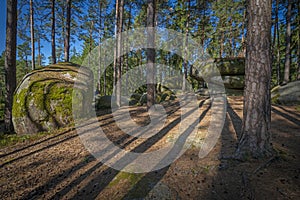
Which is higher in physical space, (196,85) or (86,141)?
(196,85)

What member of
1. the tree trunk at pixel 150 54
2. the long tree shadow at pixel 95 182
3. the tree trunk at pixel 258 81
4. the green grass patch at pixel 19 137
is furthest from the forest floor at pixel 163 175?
the tree trunk at pixel 150 54

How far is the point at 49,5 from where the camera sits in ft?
39.2

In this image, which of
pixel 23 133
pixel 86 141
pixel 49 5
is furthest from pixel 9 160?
pixel 49 5

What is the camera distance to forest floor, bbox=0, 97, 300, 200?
238cm

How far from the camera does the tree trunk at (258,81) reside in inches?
112

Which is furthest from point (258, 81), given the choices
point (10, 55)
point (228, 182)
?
point (10, 55)

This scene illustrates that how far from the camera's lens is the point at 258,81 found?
288cm

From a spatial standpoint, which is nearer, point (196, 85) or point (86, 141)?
point (86, 141)

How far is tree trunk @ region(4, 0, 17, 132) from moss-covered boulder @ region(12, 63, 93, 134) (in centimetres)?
30

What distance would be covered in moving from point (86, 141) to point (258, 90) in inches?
186

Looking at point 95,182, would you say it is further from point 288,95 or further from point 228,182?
point 288,95

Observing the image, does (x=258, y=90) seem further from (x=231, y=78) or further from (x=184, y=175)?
(x=231, y=78)

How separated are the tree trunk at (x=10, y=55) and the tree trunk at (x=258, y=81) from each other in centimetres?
826

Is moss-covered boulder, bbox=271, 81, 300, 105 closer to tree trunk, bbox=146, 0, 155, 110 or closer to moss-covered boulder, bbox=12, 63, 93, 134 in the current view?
tree trunk, bbox=146, 0, 155, 110
